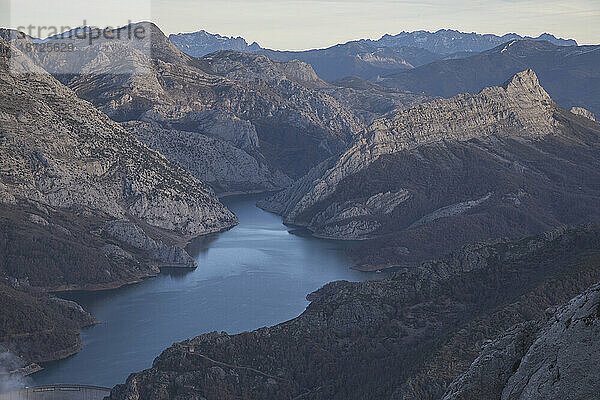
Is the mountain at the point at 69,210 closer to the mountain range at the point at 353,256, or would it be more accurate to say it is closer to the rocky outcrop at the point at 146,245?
the rocky outcrop at the point at 146,245

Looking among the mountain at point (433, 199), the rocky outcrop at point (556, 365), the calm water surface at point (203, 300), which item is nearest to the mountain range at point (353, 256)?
the rocky outcrop at point (556, 365)

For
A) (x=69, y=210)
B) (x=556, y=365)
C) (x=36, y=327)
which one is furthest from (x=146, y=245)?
(x=556, y=365)

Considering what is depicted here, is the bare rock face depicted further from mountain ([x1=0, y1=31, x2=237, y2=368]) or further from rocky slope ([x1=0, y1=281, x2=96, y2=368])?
rocky slope ([x1=0, y1=281, x2=96, y2=368])

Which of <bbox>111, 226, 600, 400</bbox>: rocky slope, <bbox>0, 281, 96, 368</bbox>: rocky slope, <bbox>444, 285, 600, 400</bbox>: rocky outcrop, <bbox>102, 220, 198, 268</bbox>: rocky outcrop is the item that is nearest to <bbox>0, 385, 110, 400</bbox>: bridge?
<bbox>111, 226, 600, 400</bbox>: rocky slope

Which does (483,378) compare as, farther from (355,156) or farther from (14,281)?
(355,156)

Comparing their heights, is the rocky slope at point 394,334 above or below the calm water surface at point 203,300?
above

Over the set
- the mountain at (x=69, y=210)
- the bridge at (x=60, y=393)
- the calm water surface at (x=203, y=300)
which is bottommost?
the calm water surface at (x=203, y=300)
